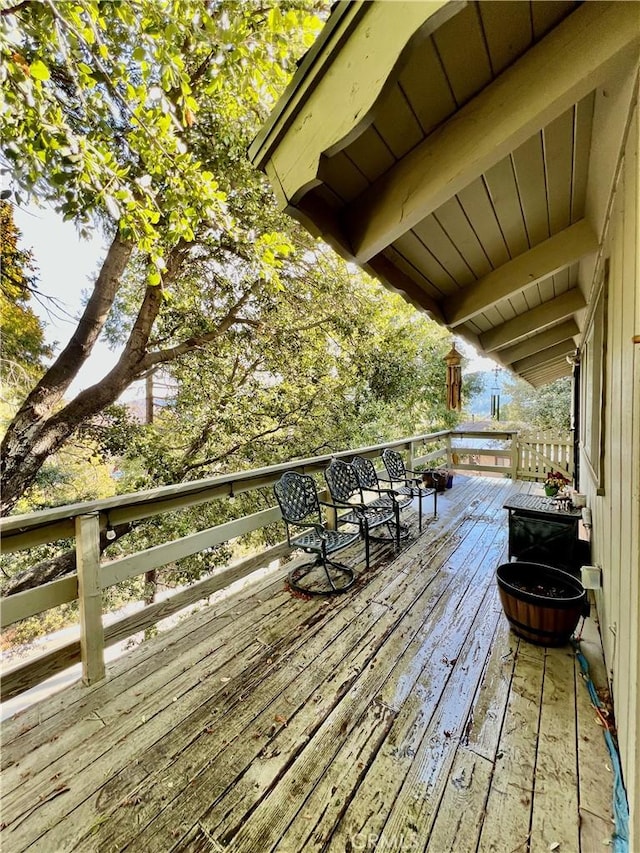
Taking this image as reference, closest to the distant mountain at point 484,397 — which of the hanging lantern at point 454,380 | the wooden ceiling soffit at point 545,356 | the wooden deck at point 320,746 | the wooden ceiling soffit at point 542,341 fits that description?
the wooden ceiling soffit at point 545,356

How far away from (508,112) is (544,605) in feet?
7.49

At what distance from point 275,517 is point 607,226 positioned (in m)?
2.87

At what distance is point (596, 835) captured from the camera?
113cm

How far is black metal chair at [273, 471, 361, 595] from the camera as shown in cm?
270

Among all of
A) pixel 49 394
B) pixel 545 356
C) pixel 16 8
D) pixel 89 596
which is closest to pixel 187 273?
pixel 49 394

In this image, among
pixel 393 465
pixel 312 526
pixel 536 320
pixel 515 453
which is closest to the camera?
pixel 312 526

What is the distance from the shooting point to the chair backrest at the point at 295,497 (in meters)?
2.91

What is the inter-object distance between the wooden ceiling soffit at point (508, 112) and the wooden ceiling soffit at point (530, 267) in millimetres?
1135

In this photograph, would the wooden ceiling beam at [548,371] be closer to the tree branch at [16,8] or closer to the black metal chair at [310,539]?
the black metal chair at [310,539]

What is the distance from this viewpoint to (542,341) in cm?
396

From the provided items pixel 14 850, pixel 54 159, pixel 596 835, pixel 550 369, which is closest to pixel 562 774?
pixel 596 835

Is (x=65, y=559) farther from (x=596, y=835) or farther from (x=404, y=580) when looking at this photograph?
(x=596, y=835)

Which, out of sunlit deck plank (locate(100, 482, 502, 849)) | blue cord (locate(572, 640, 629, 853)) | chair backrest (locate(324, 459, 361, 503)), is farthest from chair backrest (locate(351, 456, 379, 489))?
blue cord (locate(572, 640, 629, 853))

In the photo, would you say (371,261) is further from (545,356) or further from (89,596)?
(545,356)
